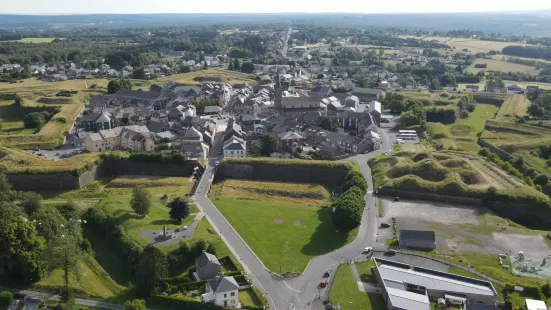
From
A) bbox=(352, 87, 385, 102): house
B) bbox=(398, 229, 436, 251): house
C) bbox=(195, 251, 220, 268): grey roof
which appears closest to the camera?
bbox=(195, 251, 220, 268): grey roof

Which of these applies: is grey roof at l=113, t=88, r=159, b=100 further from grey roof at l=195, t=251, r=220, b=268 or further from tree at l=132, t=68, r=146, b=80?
grey roof at l=195, t=251, r=220, b=268

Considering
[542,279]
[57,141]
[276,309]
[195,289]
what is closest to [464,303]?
[542,279]

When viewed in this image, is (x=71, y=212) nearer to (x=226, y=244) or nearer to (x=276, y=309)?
(x=226, y=244)

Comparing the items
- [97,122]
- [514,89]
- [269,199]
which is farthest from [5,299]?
[514,89]

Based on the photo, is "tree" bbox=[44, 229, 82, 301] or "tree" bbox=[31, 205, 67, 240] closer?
"tree" bbox=[44, 229, 82, 301]

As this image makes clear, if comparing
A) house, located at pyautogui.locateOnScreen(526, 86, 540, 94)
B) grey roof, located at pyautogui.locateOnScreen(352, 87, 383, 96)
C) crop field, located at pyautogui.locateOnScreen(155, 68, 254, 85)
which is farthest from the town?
crop field, located at pyautogui.locateOnScreen(155, 68, 254, 85)

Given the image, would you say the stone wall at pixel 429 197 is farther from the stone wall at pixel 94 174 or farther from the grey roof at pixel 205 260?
the grey roof at pixel 205 260
